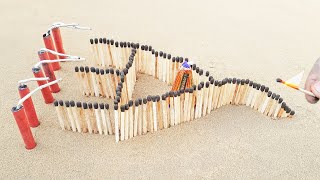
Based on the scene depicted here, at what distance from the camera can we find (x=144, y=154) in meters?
2.78

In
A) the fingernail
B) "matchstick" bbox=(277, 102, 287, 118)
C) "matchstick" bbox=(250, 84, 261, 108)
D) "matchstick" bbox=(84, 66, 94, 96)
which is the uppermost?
the fingernail

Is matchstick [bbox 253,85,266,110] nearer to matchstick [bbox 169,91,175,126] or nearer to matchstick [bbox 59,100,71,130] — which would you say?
matchstick [bbox 169,91,175,126]

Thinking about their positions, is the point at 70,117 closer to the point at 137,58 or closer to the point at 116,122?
the point at 116,122

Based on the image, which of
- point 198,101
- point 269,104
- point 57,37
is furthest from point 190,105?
point 57,37

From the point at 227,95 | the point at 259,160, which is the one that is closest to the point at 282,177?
the point at 259,160

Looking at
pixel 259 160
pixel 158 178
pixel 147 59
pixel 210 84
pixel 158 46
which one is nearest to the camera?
pixel 158 178

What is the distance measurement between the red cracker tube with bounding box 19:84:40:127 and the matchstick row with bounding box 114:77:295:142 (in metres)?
0.76

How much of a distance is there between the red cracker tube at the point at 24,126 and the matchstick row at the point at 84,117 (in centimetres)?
27

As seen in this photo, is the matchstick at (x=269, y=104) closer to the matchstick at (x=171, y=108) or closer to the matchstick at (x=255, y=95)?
the matchstick at (x=255, y=95)

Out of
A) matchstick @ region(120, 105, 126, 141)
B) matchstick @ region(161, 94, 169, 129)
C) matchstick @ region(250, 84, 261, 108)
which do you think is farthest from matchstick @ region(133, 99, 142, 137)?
matchstick @ region(250, 84, 261, 108)

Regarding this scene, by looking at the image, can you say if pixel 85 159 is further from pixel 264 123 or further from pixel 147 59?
pixel 264 123

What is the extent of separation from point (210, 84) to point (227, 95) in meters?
0.31

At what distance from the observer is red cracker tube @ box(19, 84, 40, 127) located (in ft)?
8.95

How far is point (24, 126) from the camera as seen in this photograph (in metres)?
2.63
